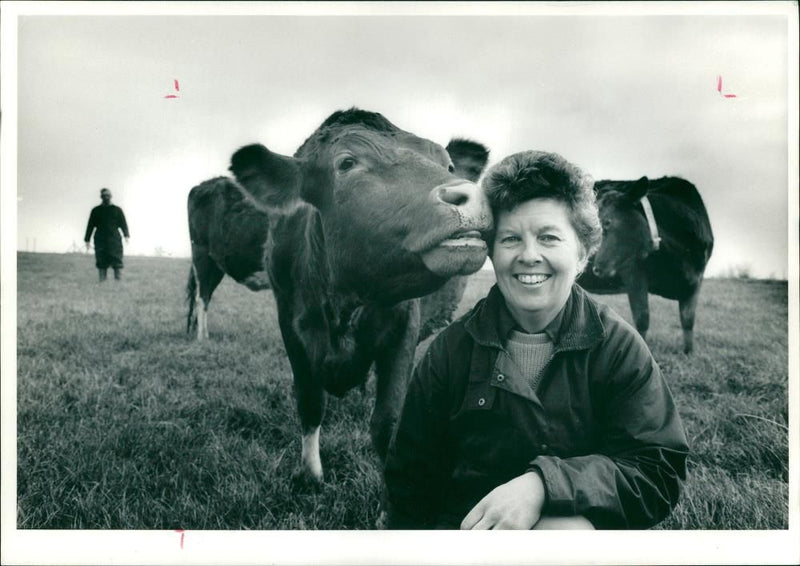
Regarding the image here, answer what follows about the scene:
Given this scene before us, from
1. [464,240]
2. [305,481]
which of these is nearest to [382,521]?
[305,481]

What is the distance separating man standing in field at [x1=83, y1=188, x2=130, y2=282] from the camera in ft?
11.3

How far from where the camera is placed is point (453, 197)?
2.60 m

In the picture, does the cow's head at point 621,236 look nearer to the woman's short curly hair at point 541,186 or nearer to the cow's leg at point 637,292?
the cow's leg at point 637,292

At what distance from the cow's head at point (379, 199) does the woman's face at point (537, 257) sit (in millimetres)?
161

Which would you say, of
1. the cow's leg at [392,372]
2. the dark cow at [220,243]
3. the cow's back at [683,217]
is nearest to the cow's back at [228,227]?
the dark cow at [220,243]

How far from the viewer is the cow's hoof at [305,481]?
3.21 meters

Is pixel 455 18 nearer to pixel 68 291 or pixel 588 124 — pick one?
pixel 588 124

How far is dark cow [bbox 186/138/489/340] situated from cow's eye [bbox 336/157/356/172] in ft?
2.48

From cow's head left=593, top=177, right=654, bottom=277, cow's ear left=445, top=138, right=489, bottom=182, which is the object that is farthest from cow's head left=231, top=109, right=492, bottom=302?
cow's head left=593, top=177, right=654, bottom=277

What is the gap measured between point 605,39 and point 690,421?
2.13m

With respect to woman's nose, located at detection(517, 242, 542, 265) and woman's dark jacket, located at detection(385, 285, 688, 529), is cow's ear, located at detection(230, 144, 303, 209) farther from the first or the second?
woman's nose, located at detection(517, 242, 542, 265)

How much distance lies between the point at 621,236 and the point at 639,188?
0.94 ft

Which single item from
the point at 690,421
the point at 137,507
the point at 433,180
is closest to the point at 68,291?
the point at 137,507

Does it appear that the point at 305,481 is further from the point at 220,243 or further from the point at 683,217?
the point at 683,217
